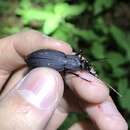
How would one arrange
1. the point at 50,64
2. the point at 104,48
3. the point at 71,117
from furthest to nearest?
1. the point at 104,48
2. the point at 71,117
3. the point at 50,64

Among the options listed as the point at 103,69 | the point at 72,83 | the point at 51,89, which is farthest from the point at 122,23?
the point at 51,89

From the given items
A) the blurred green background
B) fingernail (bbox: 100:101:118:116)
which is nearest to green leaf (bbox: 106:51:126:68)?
the blurred green background

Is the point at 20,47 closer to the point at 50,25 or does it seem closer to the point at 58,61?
the point at 58,61

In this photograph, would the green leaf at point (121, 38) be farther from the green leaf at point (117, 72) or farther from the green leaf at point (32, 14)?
the green leaf at point (32, 14)

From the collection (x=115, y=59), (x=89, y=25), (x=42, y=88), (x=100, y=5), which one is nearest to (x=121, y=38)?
(x=115, y=59)

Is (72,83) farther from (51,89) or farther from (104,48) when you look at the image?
(104,48)

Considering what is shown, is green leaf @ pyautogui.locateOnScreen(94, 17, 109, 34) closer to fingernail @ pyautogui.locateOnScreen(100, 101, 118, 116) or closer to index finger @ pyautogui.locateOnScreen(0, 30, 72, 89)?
index finger @ pyautogui.locateOnScreen(0, 30, 72, 89)
